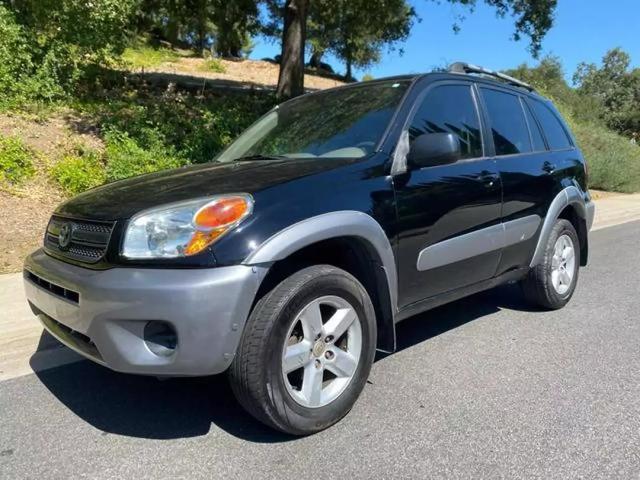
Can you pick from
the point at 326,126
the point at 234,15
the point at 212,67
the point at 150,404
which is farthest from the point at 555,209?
the point at 212,67

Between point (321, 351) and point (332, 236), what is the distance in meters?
0.60

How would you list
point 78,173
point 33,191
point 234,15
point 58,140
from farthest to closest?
point 234,15 < point 58,140 < point 78,173 < point 33,191

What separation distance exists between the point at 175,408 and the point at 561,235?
3.48 meters

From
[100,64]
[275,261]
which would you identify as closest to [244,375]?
[275,261]

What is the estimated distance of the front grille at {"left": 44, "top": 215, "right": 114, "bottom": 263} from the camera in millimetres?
2938

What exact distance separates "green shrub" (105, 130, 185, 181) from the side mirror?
18.5 ft

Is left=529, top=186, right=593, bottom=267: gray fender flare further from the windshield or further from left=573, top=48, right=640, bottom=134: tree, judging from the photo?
left=573, top=48, right=640, bottom=134: tree

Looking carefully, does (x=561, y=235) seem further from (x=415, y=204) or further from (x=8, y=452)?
(x=8, y=452)

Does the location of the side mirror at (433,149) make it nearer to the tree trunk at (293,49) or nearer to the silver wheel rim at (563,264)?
the silver wheel rim at (563,264)

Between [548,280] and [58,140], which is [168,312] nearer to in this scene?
Result: [548,280]

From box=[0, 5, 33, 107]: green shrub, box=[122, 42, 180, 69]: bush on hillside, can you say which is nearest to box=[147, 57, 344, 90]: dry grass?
box=[122, 42, 180, 69]: bush on hillside

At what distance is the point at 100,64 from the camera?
39.2 ft

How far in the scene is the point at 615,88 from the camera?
44875 mm

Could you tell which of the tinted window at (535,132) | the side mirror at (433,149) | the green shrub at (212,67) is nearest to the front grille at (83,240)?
the side mirror at (433,149)
